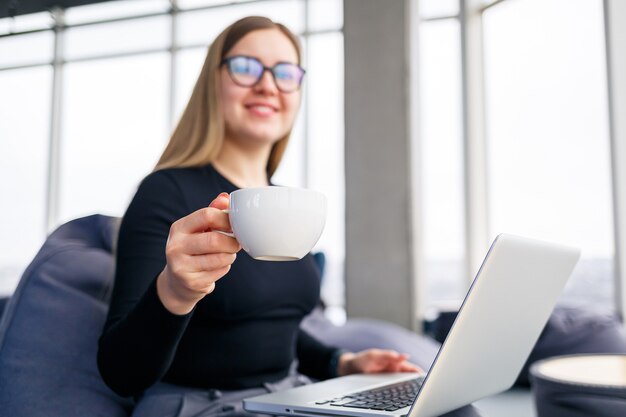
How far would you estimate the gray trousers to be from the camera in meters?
1.08

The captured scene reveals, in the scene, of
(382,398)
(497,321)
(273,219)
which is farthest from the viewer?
(382,398)

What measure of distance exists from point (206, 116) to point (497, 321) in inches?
30.5

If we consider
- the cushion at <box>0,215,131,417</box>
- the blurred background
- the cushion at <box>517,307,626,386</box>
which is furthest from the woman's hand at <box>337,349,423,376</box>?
the blurred background

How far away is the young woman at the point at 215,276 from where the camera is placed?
823 mm

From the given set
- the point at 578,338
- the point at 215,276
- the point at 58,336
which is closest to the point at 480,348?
the point at 215,276

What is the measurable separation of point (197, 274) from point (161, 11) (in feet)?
20.3

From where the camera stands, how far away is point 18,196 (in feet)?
22.8

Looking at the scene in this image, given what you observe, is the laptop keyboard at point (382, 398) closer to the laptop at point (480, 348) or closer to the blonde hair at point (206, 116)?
the laptop at point (480, 348)

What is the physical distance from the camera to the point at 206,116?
134 cm

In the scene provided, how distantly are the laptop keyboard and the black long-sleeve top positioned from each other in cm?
26

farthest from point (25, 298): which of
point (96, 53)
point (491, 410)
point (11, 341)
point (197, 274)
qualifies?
point (96, 53)

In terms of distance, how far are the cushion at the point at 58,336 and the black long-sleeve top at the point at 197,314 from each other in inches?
7.8

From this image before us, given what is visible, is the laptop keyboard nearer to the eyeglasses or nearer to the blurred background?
the eyeglasses

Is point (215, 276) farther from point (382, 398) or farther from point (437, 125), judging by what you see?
point (437, 125)
